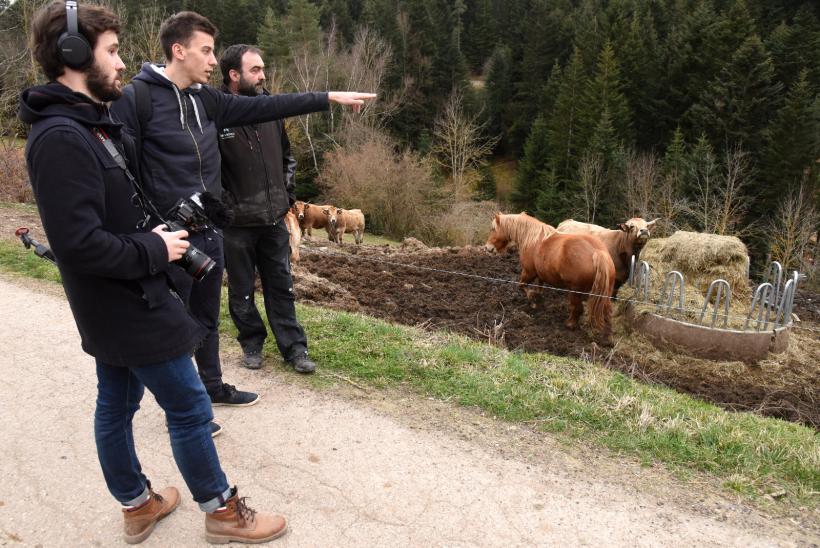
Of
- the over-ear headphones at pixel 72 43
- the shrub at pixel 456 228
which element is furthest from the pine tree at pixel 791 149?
the over-ear headphones at pixel 72 43

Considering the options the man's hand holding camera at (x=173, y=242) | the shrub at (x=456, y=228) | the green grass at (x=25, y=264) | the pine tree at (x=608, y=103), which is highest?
the pine tree at (x=608, y=103)

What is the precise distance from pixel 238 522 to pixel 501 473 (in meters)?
1.41

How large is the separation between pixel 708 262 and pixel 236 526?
790 cm

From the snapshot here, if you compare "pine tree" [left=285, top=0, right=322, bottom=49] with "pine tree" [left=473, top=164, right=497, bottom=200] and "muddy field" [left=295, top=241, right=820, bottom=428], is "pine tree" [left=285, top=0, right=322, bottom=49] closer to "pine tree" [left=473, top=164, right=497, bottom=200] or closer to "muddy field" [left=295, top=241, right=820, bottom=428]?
"pine tree" [left=473, top=164, right=497, bottom=200]

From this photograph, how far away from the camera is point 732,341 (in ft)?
23.5

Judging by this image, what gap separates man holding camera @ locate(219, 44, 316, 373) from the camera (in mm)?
4133

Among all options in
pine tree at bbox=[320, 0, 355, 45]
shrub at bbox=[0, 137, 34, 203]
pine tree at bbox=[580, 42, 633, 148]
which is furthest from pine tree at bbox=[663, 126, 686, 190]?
pine tree at bbox=[320, 0, 355, 45]

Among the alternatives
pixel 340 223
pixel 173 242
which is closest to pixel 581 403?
pixel 173 242

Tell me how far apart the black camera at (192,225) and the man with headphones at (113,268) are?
79mm

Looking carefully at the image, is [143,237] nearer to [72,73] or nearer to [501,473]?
[72,73]

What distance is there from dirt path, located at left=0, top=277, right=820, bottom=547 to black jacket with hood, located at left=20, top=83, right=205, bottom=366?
3.30 ft

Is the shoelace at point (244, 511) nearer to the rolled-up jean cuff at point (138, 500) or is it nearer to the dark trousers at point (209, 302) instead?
the rolled-up jean cuff at point (138, 500)

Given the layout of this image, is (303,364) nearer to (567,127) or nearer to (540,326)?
(540,326)

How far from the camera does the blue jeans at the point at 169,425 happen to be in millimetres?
2326
